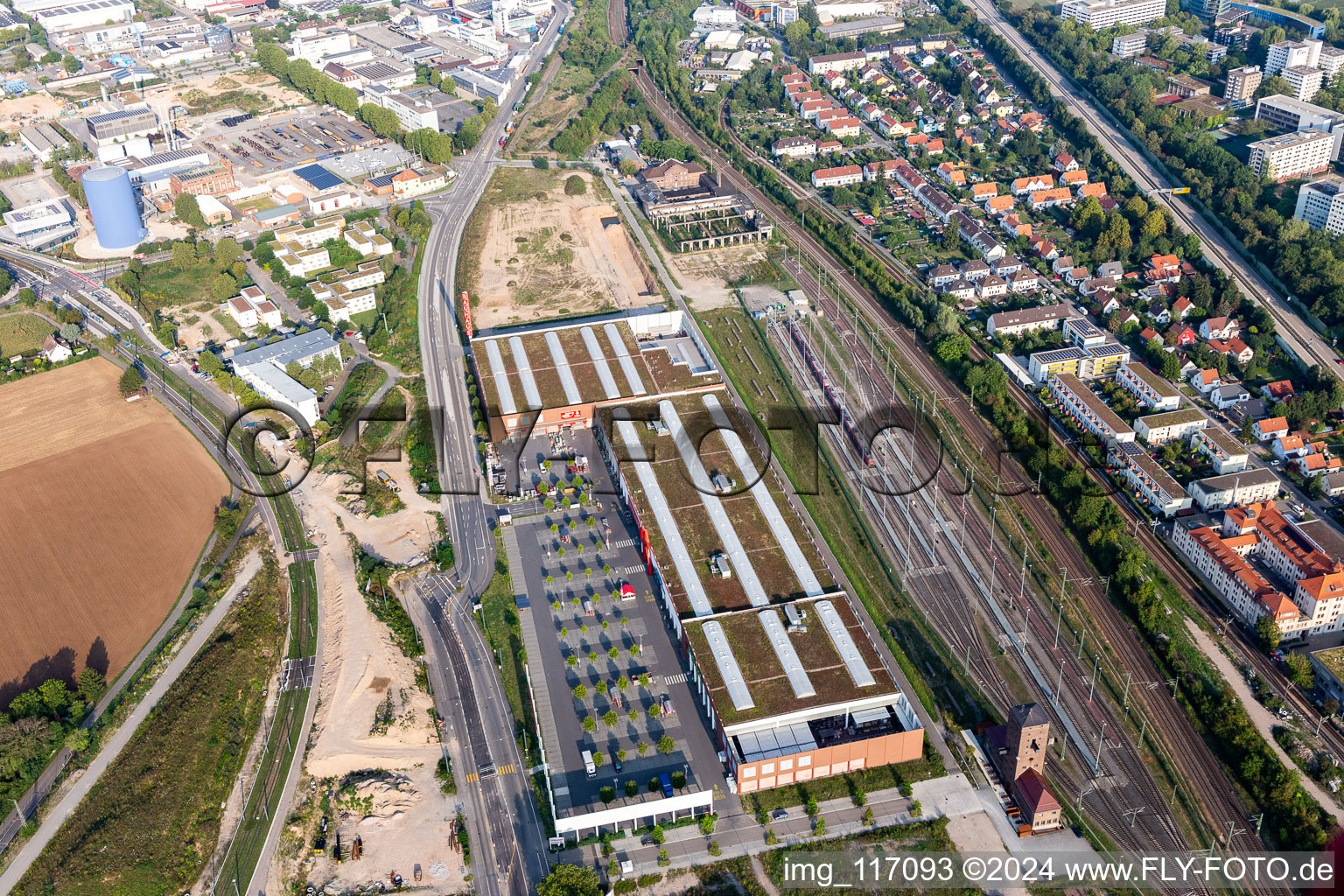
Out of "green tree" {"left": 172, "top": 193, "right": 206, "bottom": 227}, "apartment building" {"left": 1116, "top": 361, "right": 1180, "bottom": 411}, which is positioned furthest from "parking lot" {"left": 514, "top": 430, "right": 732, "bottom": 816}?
"green tree" {"left": 172, "top": 193, "right": 206, "bottom": 227}

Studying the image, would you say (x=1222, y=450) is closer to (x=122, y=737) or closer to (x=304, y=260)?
(x=122, y=737)

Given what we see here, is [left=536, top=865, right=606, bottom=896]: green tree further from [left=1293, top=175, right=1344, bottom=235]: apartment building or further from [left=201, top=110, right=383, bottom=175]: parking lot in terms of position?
[left=201, top=110, right=383, bottom=175]: parking lot

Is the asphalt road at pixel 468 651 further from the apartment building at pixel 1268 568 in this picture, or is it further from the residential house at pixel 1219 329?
the residential house at pixel 1219 329

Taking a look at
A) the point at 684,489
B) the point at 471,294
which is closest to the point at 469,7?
the point at 471,294

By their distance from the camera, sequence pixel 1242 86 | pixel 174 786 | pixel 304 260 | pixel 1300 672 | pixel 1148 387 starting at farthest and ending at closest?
pixel 1242 86 → pixel 304 260 → pixel 1148 387 → pixel 1300 672 → pixel 174 786

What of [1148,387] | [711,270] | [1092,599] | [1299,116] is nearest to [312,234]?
[711,270]

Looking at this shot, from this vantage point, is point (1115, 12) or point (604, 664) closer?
point (604, 664)
